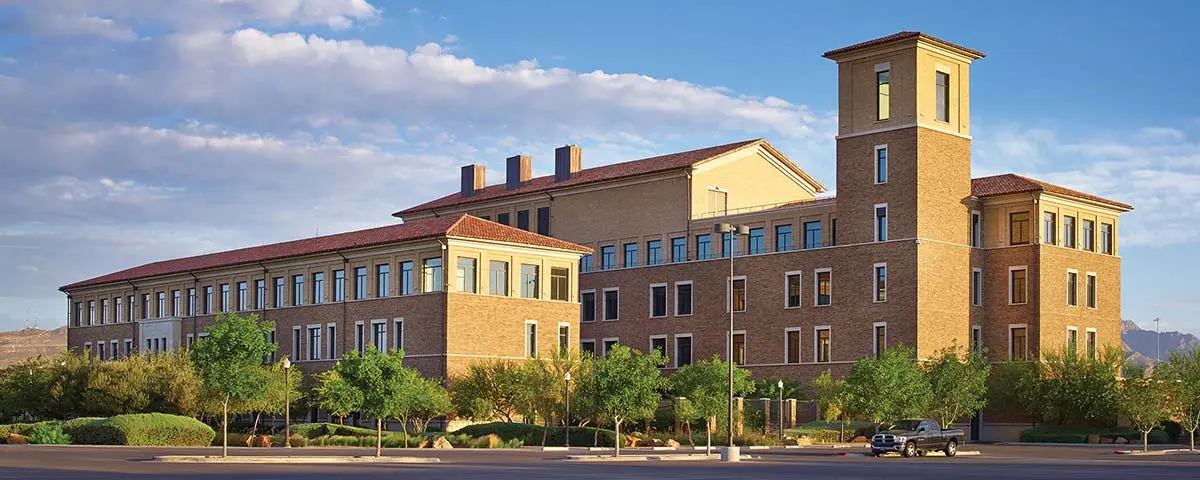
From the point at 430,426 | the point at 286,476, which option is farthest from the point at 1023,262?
the point at 286,476

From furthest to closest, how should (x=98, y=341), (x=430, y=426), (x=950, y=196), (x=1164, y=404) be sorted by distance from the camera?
(x=98, y=341), (x=950, y=196), (x=430, y=426), (x=1164, y=404)

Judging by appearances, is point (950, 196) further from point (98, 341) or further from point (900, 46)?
point (98, 341)

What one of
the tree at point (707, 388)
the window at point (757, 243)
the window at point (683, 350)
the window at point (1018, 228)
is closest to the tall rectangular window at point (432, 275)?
the tree at point (707, 388)

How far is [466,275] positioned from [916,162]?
25049 millimetres

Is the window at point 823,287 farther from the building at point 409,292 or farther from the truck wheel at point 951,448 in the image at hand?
the truck wheel at point 951,448

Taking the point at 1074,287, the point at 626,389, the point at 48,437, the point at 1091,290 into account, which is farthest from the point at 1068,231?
the point at 48,437

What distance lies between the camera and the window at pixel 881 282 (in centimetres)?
8112

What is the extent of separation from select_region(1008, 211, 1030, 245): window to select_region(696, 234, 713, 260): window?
17591 mm

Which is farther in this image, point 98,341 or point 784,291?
point 98,341

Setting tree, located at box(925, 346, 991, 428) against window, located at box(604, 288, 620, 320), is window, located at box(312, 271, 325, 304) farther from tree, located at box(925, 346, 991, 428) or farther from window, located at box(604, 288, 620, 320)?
tree, located at box(925, 346, 991, 428)

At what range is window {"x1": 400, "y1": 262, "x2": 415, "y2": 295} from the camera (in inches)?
3187

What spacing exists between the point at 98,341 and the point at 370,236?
3298cm

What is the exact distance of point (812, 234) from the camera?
283 feet

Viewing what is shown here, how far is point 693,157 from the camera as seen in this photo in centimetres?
9225
